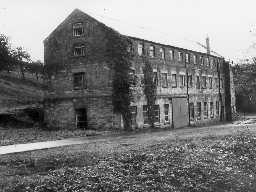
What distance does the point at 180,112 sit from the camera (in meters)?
41.6

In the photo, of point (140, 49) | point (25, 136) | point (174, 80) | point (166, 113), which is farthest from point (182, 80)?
point (25, 136)

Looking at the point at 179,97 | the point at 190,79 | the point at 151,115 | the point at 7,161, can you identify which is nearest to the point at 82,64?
the point at 151,115

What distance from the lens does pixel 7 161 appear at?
53.0ft

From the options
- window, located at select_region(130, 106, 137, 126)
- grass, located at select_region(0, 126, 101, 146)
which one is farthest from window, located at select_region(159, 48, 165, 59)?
grass, located at select_region(0, 126, 101, 146)

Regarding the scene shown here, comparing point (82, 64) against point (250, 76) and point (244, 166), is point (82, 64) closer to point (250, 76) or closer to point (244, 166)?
point (250, 76)

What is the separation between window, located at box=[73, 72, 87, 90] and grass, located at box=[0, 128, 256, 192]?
15.5 meters

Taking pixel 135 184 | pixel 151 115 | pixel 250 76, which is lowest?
pixel 135 184

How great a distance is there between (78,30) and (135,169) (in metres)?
21.8

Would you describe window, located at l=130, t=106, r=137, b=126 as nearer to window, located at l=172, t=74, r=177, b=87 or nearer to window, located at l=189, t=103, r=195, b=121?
window, located at l=172, t=74, r=177, b=87

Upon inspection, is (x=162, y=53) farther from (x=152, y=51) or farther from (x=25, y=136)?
(x=25, y=136)

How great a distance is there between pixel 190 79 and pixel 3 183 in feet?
111

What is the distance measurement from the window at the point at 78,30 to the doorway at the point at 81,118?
632 cm

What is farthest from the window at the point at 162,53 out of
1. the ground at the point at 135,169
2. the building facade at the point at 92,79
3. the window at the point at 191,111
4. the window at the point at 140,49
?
the ground at the point at 135,169

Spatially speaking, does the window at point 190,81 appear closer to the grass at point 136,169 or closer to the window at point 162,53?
the window at point 162,53
